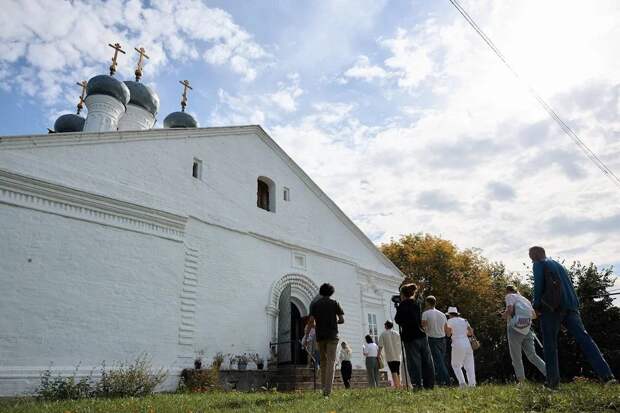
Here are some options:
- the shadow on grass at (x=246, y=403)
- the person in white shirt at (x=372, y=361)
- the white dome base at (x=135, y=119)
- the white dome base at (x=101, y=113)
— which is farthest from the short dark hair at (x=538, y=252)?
the white dome base at (x=135, y=119)

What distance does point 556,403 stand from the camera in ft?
13.9

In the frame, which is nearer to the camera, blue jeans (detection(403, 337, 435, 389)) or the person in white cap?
blue jeans (detection(403, 337, 435, 389))

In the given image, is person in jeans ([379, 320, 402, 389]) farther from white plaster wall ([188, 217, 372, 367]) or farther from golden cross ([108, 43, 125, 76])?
golden cross ([108, 43, 125, 76])

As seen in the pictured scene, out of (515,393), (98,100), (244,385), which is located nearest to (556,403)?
(515,393)

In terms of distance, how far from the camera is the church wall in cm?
888

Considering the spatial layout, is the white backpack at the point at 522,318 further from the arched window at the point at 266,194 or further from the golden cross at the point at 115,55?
the golden cross at the point at 115,55

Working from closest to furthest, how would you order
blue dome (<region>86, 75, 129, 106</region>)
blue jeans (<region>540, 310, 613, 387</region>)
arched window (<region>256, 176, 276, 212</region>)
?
blue jeans (<region>540, 310, 613, 387</region>) < arched window (<region>256, 176, 276, 212</region>) < blue dome (<region>86, 75, 129, 106</region>)

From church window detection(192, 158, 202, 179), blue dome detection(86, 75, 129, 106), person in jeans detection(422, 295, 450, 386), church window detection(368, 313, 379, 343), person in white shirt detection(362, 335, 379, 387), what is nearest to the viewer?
person in jeans detection(422, 295, 450, 386)

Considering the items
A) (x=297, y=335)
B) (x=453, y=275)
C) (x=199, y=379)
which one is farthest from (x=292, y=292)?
(x=453, y=275)

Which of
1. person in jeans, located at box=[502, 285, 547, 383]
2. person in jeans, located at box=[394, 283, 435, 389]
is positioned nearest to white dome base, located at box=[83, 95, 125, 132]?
person in jeans, located at box=[394, 283, 435, 389]

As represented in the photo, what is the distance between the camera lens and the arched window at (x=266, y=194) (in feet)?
51.6

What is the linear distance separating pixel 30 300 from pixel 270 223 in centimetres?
753

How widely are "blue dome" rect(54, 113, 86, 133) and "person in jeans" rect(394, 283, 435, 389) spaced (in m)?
Answer: 19.1

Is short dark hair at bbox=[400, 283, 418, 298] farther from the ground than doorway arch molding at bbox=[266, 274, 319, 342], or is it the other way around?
doorway arch molding at bbox=[266, 274, 319, 342]
